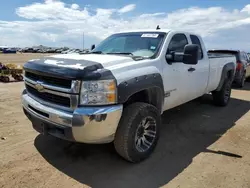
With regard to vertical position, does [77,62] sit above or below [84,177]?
above

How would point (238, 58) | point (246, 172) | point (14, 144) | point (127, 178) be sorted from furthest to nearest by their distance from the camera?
point (238, 58) < point (14, 144) < point (246, 172) < point (127, 178)

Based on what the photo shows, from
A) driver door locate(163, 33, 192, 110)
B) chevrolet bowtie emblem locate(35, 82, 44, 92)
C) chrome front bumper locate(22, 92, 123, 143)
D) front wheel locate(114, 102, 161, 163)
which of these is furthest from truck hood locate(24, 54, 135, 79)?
driver door locate(163, 33, 192, 110)

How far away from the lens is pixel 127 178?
10.3 feet

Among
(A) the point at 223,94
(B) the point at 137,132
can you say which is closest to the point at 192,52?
(B) the point at 137,132

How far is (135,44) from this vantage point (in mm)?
4406

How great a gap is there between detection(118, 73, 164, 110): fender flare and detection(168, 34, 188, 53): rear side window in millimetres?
840

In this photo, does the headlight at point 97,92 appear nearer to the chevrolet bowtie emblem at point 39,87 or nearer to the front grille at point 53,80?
the front grille at point 53,80

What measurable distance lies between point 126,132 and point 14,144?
2029 millimetres

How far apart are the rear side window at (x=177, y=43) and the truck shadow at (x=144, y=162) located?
5.19ft

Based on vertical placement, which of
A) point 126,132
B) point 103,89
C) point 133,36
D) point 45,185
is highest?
point 133,36

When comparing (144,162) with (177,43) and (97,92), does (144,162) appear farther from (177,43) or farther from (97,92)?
(177,43)

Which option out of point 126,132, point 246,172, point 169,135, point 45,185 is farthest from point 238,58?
point 45,185

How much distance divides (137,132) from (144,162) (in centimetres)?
47

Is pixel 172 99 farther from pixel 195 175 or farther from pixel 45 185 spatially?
pixel 45 185
